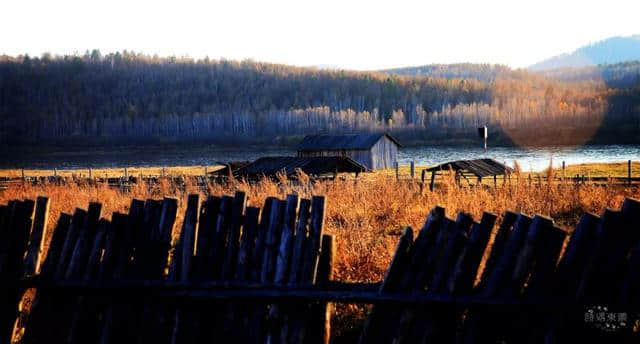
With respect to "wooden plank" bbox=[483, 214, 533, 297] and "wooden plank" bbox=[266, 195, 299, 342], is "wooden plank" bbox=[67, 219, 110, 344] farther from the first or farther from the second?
"wooden plank" bbox=[483, 214, 533, 297]

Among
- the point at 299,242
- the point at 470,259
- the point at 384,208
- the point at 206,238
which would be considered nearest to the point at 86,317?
the point at 206,238

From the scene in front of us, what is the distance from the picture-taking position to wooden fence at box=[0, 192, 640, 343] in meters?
4.21

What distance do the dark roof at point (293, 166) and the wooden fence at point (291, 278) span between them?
20.8 m

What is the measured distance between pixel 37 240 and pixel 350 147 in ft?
161

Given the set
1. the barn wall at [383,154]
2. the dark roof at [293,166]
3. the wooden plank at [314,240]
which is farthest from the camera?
the barn wall at [383,154]

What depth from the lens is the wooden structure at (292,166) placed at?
2702 centimetres

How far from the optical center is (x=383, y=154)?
5847 centimetres

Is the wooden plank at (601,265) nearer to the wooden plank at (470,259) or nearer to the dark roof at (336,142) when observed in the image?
the wooden plank at (470,259)

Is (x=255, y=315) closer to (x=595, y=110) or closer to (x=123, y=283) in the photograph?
(x=123, y=283)

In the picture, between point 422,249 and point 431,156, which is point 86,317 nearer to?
point 422,249

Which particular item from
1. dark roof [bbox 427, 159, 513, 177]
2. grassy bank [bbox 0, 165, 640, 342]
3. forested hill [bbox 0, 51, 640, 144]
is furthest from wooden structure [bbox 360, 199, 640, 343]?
forested hill [bbox 0, 51, 640, 144]

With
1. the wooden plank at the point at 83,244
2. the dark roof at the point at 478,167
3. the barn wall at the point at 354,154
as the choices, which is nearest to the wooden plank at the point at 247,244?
the wooden plank at the point at 83,244

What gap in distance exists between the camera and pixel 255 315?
15.7ft

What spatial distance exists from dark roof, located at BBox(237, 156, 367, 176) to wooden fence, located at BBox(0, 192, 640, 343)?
2078cm
